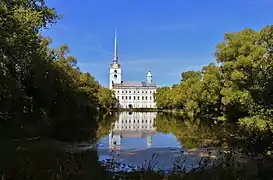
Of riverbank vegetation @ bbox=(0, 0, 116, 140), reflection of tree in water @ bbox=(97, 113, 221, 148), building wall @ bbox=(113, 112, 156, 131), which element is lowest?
reflection of tree in water @ bbox=(97, 113, 221, 148)

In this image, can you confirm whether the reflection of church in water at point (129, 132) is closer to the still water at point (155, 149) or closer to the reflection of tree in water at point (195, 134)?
the still water at point (155, 149)

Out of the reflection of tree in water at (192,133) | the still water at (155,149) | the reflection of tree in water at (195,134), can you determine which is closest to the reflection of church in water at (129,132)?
the still water at (155,149)

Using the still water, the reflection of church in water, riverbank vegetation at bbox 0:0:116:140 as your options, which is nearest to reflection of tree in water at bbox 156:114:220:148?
the still water

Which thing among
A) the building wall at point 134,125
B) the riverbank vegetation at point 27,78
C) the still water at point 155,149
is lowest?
the still water at point 155,149

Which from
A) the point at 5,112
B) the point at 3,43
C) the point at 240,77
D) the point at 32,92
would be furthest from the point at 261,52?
the point at 3,43

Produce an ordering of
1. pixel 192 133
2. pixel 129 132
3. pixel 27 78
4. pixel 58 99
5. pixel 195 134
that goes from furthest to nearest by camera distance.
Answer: pixel 58 99, pixel 129 132, pixel 192 133, pixel 195 134, pixel 27 78

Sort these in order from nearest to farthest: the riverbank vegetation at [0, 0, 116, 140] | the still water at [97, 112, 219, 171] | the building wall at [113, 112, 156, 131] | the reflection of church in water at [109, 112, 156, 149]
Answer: the still water at [97, 112, 219, 171]
the riverbank vegetation at [0, 0, 116, 140]
the reflection of church in water at [109, 112, 156, 149]
the building wall at [113, 112, 156, 131]

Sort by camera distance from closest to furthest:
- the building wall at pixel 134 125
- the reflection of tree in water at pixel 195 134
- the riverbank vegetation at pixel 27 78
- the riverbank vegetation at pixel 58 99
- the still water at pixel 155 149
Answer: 1. the riverbank vegetation at pixel 58 99
2. the still water at pixel 155 149
3. the riverbank vegetation at pixel 27 78
4. the reflection of tree in water at pixel 195 134
5. the building wall at pixel 134 125

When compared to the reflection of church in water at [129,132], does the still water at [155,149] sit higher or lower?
lower

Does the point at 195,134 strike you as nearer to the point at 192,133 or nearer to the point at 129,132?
the point at 192,133

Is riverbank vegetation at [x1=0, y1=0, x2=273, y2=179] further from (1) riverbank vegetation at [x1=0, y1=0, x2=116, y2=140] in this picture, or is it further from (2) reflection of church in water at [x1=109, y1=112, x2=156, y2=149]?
(2) reflection of church in water at [x1=109, y1=112, x2=156, y2=149]

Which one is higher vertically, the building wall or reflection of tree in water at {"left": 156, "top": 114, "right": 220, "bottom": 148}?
the building wall

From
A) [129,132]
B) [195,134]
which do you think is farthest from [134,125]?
[195,134]

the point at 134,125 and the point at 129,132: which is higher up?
the point at 134,125
